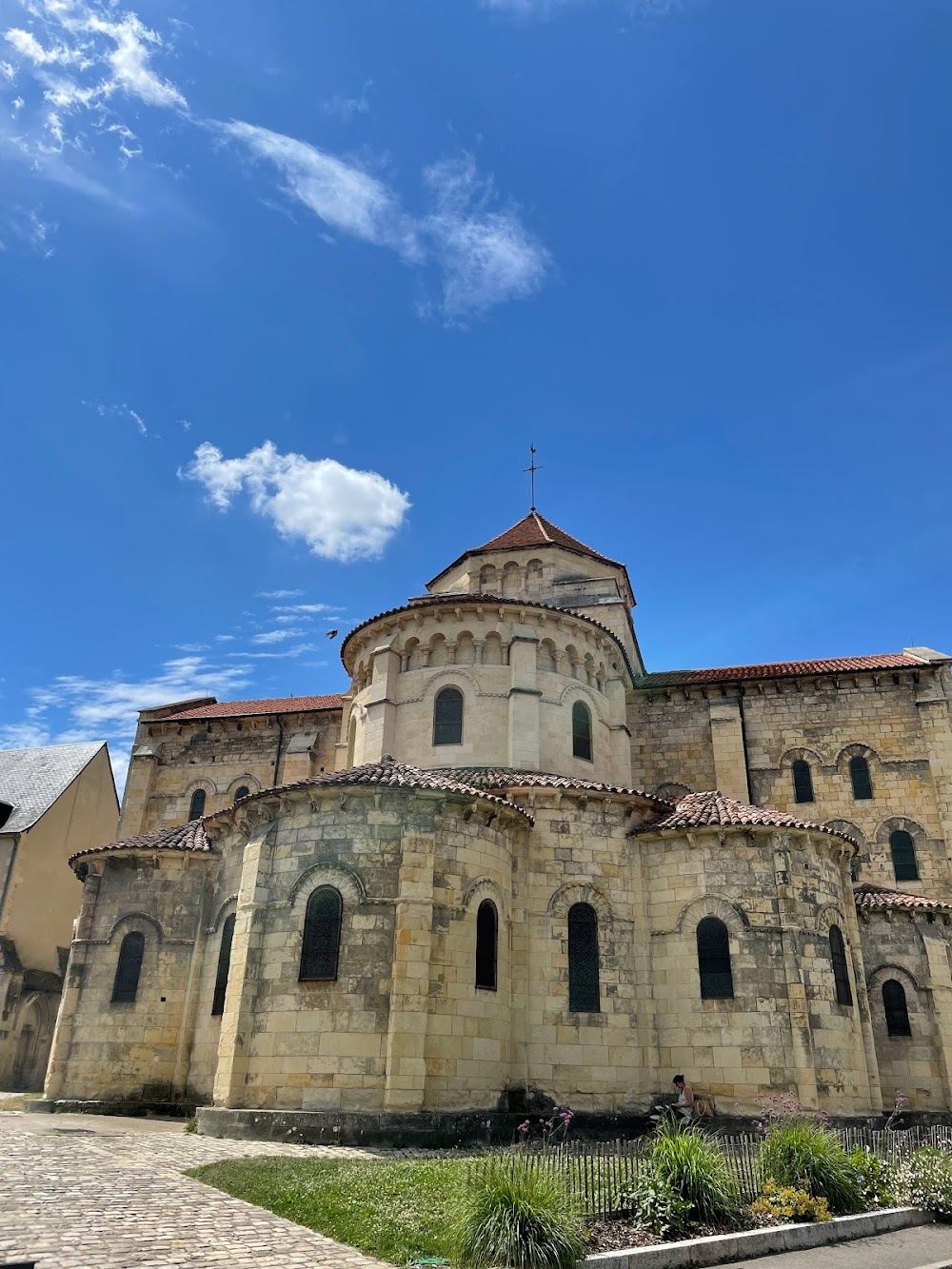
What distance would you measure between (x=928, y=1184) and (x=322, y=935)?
1102 centimetres

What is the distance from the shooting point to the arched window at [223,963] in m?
20.8

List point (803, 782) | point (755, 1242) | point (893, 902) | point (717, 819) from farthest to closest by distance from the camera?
point (803, 782)
point (893, 902)
point (717, 819)
point (755, 1242)

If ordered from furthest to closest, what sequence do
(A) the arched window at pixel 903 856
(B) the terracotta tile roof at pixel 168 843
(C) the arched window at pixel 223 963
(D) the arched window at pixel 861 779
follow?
(D) the arched window at pixel 861 779 < (A) the arched window at pixel 903 856 < (B) the terracotta tile roof at pixel 168 843 < (C) the arched window at pixel 223 963

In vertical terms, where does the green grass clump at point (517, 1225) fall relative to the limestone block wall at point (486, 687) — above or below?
below

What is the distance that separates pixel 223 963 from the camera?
2109 cm

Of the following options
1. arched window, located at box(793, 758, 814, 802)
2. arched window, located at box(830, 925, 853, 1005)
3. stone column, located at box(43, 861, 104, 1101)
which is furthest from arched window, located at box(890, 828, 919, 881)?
stone column, located at box(43, 861, 104, 1101)

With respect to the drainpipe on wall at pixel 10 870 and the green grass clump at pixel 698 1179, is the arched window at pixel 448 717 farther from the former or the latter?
the drainpipe on wall at pixel 10 870

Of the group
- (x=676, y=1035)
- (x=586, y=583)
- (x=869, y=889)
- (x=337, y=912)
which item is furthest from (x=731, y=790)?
(x=337, y=912)

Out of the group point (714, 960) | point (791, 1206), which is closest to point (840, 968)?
point (714, 960)

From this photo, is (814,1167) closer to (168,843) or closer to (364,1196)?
(364,1196)

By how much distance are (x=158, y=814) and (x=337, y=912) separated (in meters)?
19.3

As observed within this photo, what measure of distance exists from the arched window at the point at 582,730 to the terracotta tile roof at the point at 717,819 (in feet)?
12.8

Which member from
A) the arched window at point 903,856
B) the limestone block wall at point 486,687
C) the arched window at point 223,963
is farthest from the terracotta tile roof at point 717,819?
the arched window at point 223,963

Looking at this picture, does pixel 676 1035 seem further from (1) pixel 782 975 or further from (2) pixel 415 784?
(2) pixel 415 784
